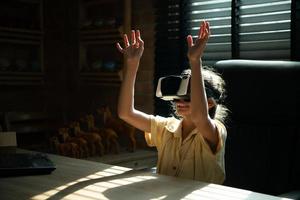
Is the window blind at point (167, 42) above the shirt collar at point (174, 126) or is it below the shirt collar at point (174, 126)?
above

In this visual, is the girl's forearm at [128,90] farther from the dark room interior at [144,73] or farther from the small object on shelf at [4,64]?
the small object on shelf at [4,64]

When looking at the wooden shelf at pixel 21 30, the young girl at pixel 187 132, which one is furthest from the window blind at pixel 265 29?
the wooden shelf at pixel 21 30

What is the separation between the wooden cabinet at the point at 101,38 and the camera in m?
3.02

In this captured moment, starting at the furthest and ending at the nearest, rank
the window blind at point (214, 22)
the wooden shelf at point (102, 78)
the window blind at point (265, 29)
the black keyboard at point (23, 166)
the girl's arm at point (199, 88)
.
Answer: the wooden shelf at point (102, 78) → the window blind at point (214, 22) → the window blind at point (265, 29) → the black keyboard at point (23, 166) → the girl's arm at point (199, 88)

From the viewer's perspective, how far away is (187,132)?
1.70 m

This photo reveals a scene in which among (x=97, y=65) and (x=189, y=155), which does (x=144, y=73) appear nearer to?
(x=97, y=65)

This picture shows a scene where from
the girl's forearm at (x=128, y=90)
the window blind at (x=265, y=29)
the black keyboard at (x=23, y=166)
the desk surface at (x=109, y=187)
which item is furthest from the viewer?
the window blind at (x=265, y=29)

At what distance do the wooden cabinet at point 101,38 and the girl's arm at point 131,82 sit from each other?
121 cm

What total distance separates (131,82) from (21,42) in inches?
68.3

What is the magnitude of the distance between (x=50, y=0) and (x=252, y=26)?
1808 millimetres

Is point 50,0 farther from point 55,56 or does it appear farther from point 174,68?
point 174,68

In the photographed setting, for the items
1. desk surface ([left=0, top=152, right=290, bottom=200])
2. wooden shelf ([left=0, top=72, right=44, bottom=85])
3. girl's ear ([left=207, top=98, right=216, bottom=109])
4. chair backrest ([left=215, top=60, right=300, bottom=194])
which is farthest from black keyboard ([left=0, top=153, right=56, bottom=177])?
wooden shelf ([left=0, top=72, right=44, bottom=85])

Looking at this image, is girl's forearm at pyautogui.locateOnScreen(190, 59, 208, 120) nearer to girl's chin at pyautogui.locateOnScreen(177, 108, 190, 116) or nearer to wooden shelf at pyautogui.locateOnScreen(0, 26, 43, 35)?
girl's chin at pyautogui.locateOnScreen(177, 108, 190, 116)

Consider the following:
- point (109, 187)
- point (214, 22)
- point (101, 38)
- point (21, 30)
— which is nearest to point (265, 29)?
point (214, 22)
